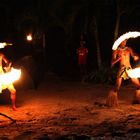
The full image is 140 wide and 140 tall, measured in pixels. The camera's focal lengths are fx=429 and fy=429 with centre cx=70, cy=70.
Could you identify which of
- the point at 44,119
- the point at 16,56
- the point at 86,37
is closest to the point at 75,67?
the point at 86,37

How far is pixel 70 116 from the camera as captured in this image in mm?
11688

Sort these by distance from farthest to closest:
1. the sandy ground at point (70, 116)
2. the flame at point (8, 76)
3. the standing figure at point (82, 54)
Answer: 1. the standing figure at point (82, 54)
2. the flame at point (8, 76)
3. the sandy ground at point (70, 116)

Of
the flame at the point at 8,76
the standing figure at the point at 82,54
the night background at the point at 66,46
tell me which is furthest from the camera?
the standing figure at the point at 82,54

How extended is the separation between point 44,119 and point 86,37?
13.0 meters

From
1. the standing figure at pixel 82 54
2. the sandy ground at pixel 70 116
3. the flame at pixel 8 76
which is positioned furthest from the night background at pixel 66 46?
the flame at pixel 8 76

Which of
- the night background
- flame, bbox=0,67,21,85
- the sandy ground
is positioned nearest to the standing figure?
the night background

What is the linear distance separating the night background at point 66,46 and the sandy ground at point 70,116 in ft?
0.09

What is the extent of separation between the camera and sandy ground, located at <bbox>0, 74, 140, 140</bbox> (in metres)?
9.69

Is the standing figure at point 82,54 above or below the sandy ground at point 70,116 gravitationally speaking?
above

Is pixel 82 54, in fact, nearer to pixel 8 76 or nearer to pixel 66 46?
pixel 66 46

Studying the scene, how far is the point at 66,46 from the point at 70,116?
12.4 m

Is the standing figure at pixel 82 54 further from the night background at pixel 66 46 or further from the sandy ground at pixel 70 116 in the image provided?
the sandy ground at pixel 70 116

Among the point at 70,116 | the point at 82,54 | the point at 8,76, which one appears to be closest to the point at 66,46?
the point at 82,54

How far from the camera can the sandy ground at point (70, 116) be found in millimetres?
9688
